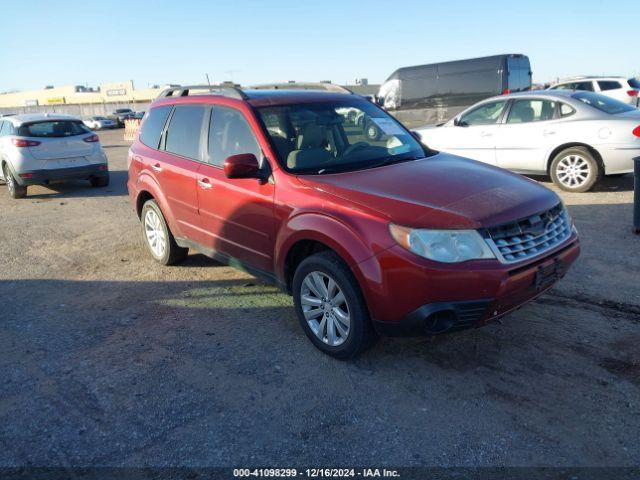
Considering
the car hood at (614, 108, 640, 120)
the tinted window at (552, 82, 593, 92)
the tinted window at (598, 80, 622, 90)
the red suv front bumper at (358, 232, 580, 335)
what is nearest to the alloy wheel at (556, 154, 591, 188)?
the car hood at (614, 108, 640, 120)

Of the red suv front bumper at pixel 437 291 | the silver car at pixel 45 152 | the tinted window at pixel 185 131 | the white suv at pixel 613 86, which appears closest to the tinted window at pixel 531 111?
the tinted window at pixel 185 131

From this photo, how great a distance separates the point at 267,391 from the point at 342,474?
35.8 inches

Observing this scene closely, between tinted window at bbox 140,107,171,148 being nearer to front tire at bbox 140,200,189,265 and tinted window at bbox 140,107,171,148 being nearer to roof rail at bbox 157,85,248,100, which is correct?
roof rail at bbox 157,85,248,100

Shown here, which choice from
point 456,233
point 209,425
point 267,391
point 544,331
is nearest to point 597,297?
point 544,331

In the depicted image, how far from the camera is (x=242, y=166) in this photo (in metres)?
3.99

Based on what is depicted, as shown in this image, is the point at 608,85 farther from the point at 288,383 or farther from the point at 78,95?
the point at 78,95

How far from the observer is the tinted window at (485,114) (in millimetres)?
9109

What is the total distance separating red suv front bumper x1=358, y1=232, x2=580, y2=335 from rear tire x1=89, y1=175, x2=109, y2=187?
989cm

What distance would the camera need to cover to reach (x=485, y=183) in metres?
3.78

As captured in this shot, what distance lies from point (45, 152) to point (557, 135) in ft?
30.9

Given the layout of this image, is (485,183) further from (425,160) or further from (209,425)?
(209,425)

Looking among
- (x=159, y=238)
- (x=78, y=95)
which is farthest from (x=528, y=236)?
(x=78, y=95)

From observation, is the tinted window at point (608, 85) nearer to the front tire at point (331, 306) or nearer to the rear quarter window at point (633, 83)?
the rear quarter window at point (633, 83)

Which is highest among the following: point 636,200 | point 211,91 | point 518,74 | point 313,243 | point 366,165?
point 518,74
